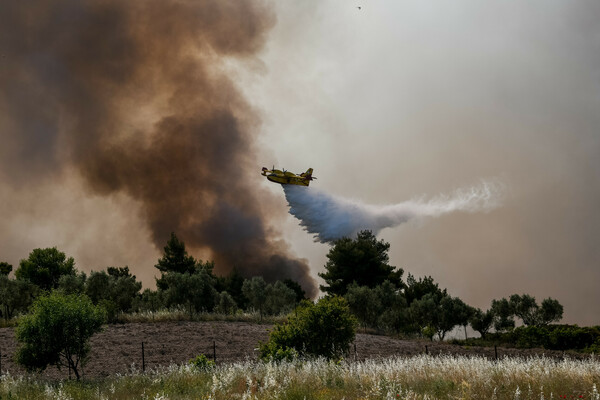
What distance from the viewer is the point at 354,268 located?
7238cm

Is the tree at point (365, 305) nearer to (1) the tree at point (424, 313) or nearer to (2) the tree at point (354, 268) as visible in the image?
(1) the tree at point (424, 313)

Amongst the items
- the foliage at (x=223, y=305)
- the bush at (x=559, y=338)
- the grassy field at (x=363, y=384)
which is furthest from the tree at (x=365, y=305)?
the grassy field at (x=363, y=384)

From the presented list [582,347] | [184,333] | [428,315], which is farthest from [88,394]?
[428,315]

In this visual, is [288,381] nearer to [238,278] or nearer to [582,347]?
[582,347]

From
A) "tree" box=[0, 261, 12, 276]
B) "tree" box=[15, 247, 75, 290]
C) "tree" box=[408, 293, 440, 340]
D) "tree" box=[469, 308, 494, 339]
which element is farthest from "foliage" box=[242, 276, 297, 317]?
"tree" box=[0, 261, 12, 276]

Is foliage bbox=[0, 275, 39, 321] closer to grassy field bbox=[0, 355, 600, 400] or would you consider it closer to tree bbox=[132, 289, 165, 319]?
tree bbox=[132, 289, 165, 319]

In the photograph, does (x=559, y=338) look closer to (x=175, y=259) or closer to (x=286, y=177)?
(x=286, y=177)

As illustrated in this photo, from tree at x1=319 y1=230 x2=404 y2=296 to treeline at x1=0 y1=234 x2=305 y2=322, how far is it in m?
11.0

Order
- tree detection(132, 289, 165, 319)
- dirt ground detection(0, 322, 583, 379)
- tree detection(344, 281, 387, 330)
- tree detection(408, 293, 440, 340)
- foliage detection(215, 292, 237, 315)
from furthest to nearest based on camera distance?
tree detection(132, 289, 165, 319)
tree detection(408, 293, 440, 340)
foliage detection(215, 292, 237, 315)
tree detection(344, 281, 387, 330)
dirt ground detection(0, 322, 583, 379)

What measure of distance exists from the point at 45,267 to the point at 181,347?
5199 cm

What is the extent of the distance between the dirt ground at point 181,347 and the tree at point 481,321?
18.9 meters

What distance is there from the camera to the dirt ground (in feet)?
94.6

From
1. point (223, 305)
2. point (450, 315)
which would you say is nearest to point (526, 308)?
point (450, 315)

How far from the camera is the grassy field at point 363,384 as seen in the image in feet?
47.7
